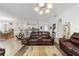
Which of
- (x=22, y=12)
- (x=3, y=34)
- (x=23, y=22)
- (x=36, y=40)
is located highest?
(x=22, y=12)

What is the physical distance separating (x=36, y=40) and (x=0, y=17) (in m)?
4.55

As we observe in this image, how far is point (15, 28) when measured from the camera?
370cm

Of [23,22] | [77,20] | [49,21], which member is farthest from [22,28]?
[77,20]

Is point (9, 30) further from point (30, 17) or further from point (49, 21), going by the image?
point (49, 21)

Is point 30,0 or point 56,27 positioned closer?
point 30,0

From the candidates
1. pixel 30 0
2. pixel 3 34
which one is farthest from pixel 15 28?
pixel 30 0

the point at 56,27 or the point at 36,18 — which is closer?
the point at 36,18

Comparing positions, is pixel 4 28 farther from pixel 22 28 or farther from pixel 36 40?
pixel 36 40

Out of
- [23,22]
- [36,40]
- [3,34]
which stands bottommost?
[36,40]

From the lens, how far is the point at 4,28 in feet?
11.4

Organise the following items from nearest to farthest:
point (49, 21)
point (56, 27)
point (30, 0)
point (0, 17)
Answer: point (30, 0) < point (0, 17) < point (49, 21) < point (56, 27)

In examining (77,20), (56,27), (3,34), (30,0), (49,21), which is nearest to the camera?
(30,0)

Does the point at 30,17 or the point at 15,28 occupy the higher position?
the point at 30,17

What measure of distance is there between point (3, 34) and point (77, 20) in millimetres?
2995
